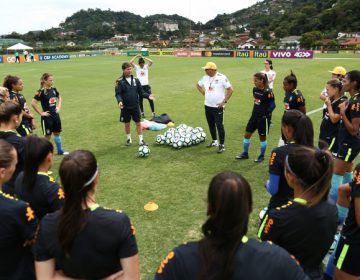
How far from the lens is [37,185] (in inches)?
123

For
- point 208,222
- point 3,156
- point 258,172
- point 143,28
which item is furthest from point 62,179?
point 143,28

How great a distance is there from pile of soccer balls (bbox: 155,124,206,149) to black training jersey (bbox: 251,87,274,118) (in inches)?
87.5

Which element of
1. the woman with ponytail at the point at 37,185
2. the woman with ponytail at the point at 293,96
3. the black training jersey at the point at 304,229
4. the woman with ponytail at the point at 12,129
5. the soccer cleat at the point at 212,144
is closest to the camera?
the black training jersey at the point at 304,229

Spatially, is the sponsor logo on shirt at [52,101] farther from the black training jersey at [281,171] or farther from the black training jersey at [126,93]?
the black training jersey at [281,171]

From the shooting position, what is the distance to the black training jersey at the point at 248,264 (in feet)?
6.02

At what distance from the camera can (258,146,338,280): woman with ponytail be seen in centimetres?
246

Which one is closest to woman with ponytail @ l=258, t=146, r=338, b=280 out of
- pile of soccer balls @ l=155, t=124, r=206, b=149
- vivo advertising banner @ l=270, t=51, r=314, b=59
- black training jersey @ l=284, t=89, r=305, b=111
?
black training jersey @ l=284, t=89, r=305, b=111

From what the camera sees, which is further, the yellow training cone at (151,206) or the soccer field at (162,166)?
the yellow training cone at (151,206)

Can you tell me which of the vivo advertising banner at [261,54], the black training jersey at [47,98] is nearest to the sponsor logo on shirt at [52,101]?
the black training jersey at [47,98]

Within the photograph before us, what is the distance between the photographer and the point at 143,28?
608 feet

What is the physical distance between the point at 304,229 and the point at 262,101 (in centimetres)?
602

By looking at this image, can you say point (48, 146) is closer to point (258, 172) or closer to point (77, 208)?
point (77, 208)

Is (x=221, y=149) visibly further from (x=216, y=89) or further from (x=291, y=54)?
(x=291, y=54)

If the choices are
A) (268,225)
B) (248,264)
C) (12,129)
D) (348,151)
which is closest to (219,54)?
(348,151)
